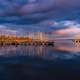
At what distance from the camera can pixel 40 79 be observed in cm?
1689

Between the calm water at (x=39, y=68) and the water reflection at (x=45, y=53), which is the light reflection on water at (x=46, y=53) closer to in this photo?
the water reflection at (x=45, y=53)

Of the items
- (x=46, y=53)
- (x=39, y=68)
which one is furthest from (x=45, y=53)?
(x=39, y=68)

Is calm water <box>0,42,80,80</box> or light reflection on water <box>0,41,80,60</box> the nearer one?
calm water <box>0,42,80,80</box>

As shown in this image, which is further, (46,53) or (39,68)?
(46,53)

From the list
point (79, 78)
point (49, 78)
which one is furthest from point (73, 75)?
point (49, 78)

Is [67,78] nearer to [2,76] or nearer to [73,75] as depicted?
[73,75]

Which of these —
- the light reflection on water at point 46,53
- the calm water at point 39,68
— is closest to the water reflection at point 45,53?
the light reflection on water at point 46,53

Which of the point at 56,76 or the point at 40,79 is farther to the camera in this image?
the point at 56,76

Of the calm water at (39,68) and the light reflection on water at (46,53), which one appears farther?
the light reflection on water at (46,53)

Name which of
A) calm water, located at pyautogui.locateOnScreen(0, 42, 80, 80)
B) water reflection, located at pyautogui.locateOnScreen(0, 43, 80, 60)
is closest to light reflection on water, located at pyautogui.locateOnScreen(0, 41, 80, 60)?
water reflection, located at pyautogui.locateOnScreen(0, 43, 80, 60)

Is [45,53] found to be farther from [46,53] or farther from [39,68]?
[39,68]

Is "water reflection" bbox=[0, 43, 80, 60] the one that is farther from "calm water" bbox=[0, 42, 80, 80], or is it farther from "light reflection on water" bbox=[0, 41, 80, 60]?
"calm water" bbox=[0, 42, 80, 80]

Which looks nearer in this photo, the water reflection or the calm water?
the calm water

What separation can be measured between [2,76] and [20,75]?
1.91 metres
